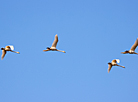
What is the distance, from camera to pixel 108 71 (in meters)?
89.8

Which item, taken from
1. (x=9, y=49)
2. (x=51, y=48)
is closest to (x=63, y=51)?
(x=51, y=48)

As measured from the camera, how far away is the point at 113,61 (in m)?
90.1

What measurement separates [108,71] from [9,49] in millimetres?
17164

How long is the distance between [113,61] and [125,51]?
8.74ft

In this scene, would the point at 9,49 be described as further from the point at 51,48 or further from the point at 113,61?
the point at 113,61

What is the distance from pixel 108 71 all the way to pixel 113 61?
1932mm

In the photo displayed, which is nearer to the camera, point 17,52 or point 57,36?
point 57,36

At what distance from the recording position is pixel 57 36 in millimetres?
87000

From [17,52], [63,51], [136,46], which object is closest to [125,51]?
[136,46]

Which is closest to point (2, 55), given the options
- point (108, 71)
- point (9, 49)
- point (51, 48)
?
point (9, 49)

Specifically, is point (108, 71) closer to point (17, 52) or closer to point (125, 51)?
point (125, 51)

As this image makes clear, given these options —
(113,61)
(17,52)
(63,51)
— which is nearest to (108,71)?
(113,61)

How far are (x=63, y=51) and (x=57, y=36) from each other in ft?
18.6

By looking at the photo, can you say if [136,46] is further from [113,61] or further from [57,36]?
[57,36]
